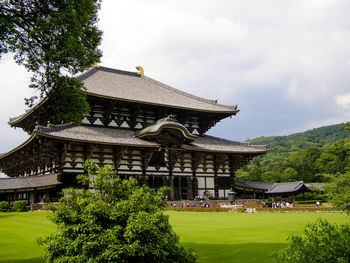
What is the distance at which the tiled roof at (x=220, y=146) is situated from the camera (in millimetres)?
40700

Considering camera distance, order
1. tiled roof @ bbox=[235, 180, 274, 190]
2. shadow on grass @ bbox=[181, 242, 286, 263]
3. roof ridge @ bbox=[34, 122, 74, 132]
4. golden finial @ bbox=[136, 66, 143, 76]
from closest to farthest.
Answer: shadow on grass @ bbox=[181, 242, 286, 263] → roof ridge @ bbox=[34, 122, 74, 132] → tiled roof @ bbox=[235, 180, 274, 190] → golden finial @ bbox=[136, 66, 143, 76]

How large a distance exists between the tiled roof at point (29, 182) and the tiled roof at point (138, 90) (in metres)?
10.1

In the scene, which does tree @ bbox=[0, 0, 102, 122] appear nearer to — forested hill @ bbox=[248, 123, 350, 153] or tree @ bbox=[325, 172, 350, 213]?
tree @ bbox=[325, 172, 350, 213]

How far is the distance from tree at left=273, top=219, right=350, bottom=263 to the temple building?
2678 centimetres

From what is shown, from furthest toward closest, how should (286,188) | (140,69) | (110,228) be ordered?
(286,188), (140,69), (110,228)

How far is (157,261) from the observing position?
25.2 ft

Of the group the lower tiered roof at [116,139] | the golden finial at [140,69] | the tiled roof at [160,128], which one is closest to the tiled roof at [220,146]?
the lower tiered roof at [116,139]

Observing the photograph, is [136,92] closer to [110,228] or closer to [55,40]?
[55,40]

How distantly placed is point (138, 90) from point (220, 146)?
1345cm

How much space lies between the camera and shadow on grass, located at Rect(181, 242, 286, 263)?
9.76 m

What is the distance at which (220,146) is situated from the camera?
43281mm

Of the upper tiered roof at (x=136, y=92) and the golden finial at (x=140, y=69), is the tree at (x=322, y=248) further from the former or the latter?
the golden finial at (x=140, y=69)

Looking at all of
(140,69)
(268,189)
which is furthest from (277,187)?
(140,69)

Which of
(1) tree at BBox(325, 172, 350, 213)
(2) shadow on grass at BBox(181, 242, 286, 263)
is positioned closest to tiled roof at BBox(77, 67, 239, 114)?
(1) tree at BBox(325, 172, 350, 213)
